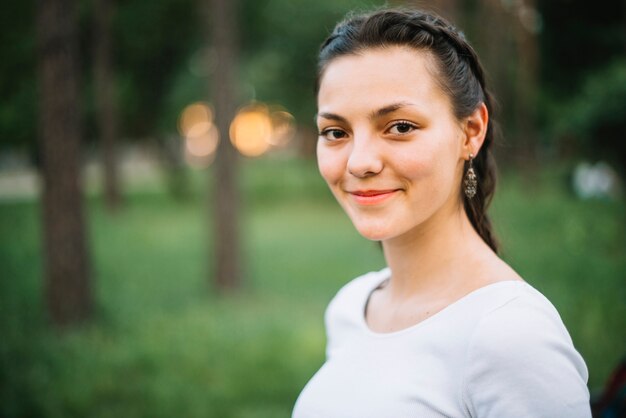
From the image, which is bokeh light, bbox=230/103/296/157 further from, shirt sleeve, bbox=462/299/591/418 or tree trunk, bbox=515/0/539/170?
shirt sleeve, bbox=462/299/591/418

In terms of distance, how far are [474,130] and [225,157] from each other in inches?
278

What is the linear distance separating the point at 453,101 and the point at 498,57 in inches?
714

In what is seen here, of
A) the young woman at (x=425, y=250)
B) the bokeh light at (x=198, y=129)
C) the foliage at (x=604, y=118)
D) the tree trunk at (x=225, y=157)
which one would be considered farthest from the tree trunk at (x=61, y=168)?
the foliage at (x=604, y=118)

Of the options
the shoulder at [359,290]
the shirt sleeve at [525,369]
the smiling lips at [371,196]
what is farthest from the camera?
the shoulder at [359,290]

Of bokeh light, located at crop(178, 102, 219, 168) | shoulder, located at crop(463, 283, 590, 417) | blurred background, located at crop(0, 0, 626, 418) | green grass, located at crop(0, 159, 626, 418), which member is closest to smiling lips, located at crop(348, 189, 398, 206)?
shoulder, located at crop(463, 283, 590, 417)

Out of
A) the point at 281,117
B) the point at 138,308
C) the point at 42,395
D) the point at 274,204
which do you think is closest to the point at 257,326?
the point at 138,308

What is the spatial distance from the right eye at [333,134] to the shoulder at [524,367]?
67 centimetres

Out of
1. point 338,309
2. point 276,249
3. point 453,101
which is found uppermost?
point 453,101

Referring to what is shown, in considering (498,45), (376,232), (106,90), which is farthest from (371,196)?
(498,45)

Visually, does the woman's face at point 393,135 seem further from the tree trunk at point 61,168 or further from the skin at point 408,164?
the tree trunk at point 61,168

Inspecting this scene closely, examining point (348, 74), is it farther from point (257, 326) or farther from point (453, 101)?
point (257, 326)

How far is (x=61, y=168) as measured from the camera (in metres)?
6.15

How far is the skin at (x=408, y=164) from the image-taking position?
146 cm

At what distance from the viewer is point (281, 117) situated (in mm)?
27250
